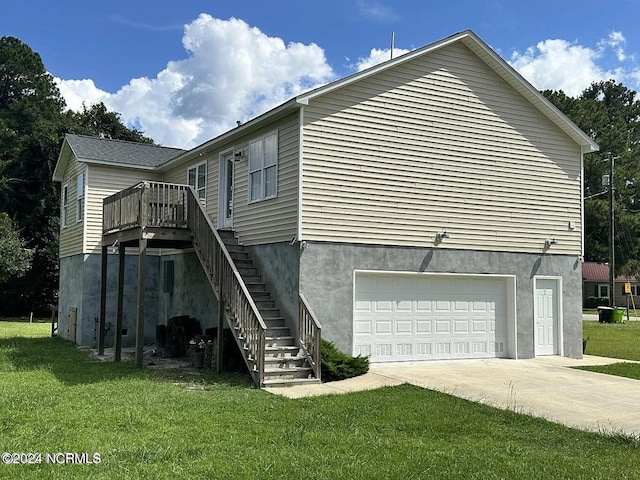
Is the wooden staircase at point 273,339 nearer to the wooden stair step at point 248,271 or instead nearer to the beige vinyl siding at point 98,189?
the wooden stair step at point 248,271

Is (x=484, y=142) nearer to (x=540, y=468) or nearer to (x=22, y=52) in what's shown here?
(x=540, y=468)

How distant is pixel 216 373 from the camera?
477 inches

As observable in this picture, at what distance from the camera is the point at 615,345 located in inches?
744

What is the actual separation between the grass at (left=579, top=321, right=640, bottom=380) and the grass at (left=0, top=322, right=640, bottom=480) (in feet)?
18.3

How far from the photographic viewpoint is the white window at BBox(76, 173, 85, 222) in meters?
19.1

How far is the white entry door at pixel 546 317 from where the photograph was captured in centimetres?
1512

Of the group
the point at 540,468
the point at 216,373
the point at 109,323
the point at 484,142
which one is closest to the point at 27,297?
the point at 109,323

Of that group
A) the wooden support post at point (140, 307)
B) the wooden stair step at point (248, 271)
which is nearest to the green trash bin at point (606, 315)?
the wooden stair step at point (248, 271)

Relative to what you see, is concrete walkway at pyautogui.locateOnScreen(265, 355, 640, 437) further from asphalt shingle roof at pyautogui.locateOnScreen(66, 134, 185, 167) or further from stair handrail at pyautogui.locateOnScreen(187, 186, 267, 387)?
asphalt shingle roof at pyautogui.locateOnScreen(66, 134, 185, 167)

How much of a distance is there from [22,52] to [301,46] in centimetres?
3818

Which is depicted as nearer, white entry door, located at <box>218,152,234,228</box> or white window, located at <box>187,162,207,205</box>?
white entry door, located at <box>218,152,234,228</box>

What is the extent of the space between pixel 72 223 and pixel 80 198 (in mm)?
1296

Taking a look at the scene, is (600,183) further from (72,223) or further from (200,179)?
(72,223)

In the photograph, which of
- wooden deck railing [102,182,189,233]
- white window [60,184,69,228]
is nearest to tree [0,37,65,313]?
white window [60,184,69,228]
